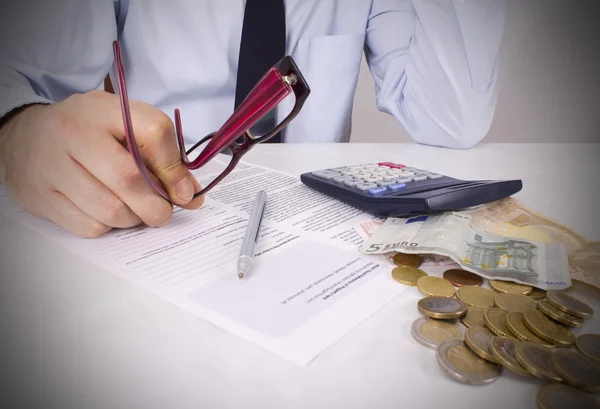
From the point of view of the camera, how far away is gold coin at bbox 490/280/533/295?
0.26 meters

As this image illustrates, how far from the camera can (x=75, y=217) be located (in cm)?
33

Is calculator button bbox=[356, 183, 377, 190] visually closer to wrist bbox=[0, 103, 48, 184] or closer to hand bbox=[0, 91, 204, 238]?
hand bbox=[0, 91, 204, 238]

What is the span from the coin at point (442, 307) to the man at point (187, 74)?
22 cm

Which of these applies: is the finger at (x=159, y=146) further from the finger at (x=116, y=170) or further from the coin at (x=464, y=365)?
the coin at (x=464, y=365)

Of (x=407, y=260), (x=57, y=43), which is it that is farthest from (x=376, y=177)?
(x=57, y=43)

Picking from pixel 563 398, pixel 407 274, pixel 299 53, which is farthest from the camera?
pixel 299 53

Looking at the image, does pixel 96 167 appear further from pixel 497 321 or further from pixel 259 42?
pixel 259 42

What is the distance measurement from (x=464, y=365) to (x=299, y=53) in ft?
2.79

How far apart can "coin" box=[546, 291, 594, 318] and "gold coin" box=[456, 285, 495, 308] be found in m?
0.04

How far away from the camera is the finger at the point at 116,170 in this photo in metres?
0.31

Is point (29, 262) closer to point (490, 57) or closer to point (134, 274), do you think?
point (134, 274)

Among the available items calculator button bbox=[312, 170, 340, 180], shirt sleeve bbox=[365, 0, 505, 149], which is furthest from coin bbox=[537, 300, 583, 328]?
shirt sleeve bbox=[365, 0, 505, 149]

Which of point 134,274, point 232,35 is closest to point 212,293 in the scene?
point 134,274

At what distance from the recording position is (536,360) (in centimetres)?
19
